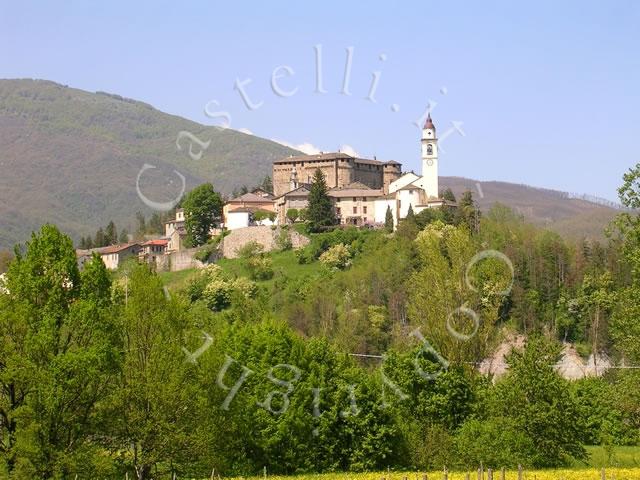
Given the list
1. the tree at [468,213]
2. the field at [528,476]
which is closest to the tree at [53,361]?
the field at [528,476]

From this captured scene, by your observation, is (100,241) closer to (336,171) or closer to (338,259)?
(336,171)

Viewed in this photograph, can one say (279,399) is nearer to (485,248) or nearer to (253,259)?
(485,248)

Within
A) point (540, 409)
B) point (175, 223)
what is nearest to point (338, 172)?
point (175, 223)

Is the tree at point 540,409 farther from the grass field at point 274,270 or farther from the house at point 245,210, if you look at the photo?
the house at point 245,210

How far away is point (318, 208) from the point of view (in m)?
113

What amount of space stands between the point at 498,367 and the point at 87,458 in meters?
57.4

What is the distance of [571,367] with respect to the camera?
3248 inches

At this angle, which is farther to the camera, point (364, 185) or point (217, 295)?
point (364, 185)

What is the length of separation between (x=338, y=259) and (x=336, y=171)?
1213 inches

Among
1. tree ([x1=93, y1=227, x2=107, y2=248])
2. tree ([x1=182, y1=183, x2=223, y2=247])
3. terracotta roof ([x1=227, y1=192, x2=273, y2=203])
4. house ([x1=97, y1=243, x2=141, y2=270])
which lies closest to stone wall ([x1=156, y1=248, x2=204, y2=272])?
tree ([x1=182, y1=183, x2=223, y2=247])

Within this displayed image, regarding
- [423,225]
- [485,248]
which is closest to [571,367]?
[485,248]

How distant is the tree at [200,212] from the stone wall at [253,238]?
20.8 feet

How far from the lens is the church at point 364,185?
114m

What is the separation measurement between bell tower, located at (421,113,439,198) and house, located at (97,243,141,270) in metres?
36.7
